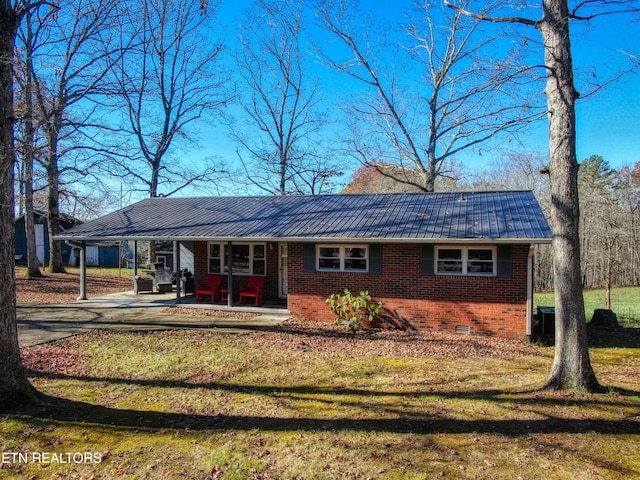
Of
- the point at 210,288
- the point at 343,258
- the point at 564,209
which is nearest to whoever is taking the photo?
the point at 564,209

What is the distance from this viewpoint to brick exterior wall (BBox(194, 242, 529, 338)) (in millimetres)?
9797

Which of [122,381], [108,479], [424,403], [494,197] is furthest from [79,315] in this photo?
[494,197]

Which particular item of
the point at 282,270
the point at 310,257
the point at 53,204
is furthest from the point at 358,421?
the point at 53,204

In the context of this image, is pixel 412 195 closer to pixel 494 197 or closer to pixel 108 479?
pixel 494 197

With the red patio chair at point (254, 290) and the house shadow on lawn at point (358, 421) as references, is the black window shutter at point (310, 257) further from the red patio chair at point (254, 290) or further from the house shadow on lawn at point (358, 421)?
the house shadow on lawn at point (358, 421)

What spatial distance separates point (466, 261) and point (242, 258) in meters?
7.67

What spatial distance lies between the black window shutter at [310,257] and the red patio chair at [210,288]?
401 centimetres

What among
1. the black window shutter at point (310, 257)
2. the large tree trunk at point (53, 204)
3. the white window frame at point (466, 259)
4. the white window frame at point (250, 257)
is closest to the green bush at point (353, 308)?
the black window shutter at point (310, 257)

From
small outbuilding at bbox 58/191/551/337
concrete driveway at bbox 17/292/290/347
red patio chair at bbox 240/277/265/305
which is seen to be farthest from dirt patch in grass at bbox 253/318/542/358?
red patio chair at bbox 240/277/265/305

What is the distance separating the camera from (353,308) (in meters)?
10.6

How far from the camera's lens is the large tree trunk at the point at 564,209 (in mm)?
5742

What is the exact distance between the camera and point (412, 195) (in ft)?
45.7

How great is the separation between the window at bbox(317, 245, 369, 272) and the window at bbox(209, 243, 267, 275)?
3247 mm

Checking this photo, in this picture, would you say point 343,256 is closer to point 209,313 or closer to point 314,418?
point 209,313
